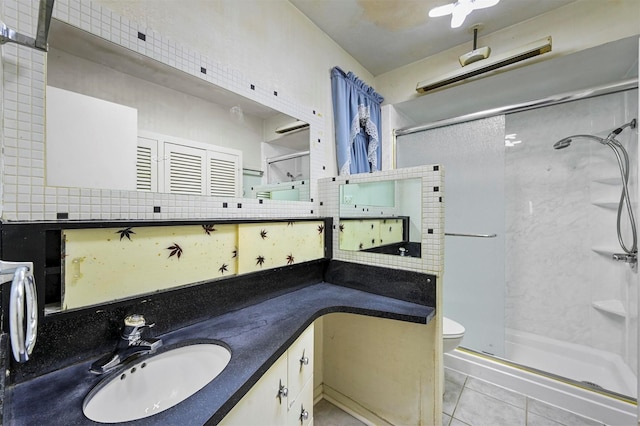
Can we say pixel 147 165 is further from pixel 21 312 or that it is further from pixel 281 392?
pixel 281 392

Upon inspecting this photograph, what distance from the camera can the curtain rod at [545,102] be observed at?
1.51 metres

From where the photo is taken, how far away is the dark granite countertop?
55cm

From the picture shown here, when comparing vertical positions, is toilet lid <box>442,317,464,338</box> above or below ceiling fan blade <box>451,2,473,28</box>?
below

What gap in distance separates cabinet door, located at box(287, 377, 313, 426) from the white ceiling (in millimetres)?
2022

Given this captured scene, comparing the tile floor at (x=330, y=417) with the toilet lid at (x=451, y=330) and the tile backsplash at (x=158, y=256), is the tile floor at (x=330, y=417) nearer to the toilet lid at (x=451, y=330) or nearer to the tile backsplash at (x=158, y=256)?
the toilet lid at (x=451, y=330)

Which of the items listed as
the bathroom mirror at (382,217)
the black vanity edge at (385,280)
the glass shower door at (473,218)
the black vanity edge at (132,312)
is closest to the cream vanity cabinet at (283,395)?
the black vanity edge at (132,312)

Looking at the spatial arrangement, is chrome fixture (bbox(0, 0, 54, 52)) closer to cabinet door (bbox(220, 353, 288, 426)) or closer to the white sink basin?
the white sink basin

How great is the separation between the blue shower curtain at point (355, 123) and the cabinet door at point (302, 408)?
126 cm

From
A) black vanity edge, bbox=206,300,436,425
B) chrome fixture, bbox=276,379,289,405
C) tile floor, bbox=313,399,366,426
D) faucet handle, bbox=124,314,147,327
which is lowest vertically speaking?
tile floor, bbox=313,399,366,426

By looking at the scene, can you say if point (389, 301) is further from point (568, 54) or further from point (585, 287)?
point (585, 287)

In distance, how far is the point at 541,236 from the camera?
225 cm

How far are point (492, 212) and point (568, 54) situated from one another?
1.15 metres

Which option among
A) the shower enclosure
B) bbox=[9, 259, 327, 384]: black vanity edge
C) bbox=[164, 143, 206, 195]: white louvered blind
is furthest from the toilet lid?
bbox=[164, 143, 206, 195]: white louvered blind

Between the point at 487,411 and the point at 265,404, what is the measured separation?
1501mm
